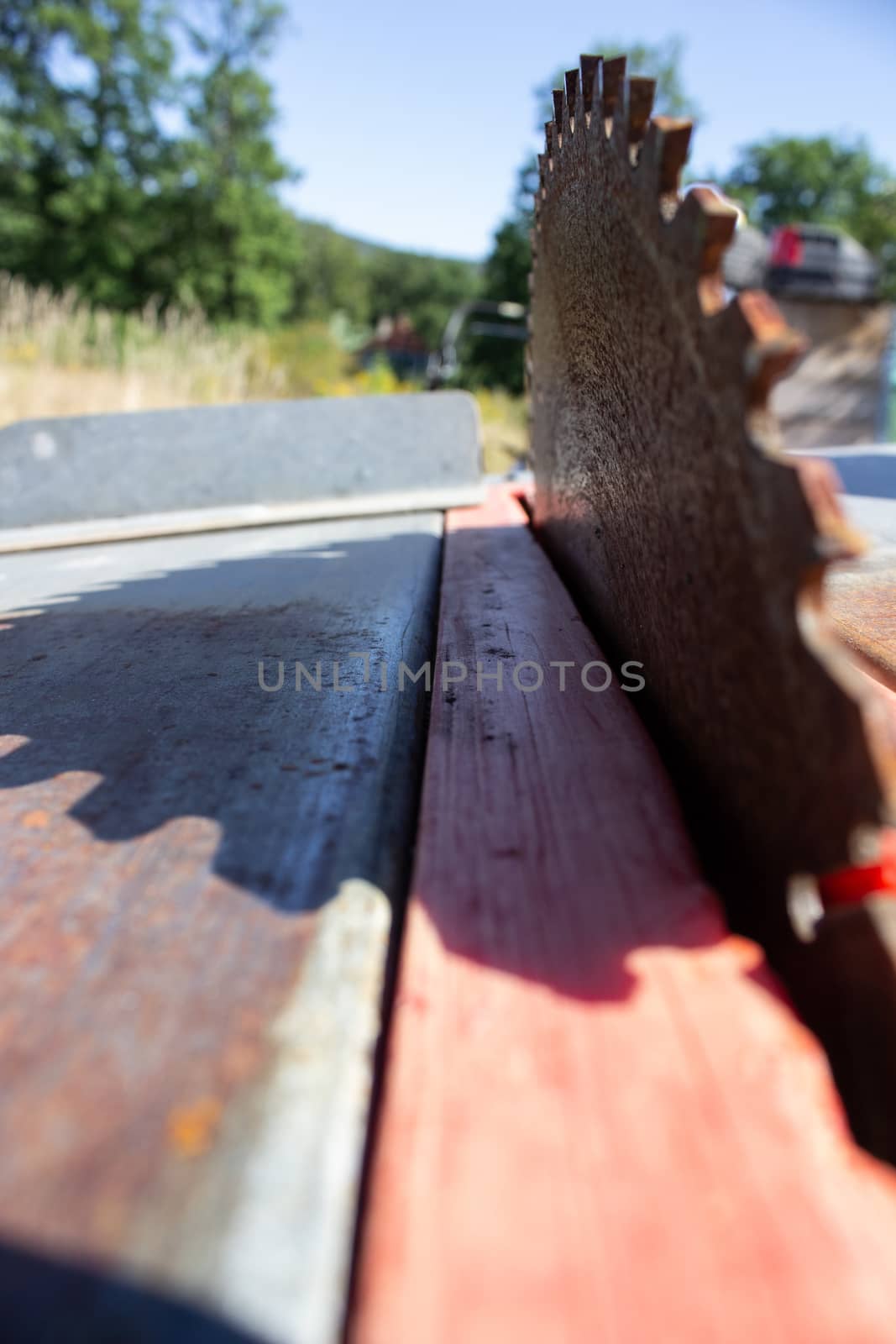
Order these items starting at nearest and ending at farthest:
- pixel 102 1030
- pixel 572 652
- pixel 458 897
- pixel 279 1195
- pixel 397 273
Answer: pixel 279 1195 < pixel 102 1030 < pixel 458 897 < pixel 572 652 < pixel 397 273

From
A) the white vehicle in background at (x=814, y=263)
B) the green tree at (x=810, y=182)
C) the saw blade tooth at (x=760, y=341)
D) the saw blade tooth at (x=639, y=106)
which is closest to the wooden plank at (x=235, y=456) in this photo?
the saw blade tooth at (x=639, y=106)

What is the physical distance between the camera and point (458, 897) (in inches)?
24.5

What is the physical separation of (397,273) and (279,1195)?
86883 millimetres

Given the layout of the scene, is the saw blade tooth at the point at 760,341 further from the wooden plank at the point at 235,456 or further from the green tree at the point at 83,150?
the green tree at the point at 83,150

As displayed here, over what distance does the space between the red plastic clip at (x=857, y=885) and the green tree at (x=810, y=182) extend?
4619cm

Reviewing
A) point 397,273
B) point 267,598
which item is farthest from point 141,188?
point 397,273

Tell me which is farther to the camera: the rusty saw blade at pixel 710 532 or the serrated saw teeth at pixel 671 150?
the serrated saw teeth at pixel 671 150

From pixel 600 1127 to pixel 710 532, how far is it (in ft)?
1.46

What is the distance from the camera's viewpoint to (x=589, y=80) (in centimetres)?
101

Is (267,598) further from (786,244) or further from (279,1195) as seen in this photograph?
(786,244)

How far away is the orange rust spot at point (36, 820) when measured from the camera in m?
0.79

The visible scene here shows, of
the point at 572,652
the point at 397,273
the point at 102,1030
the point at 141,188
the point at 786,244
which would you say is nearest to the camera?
the point at 102,1030

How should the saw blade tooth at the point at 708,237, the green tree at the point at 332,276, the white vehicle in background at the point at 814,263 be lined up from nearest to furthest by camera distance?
the saw blade tooth at the point at 708,237, the white vehicle in background at the point at 814,263, the green tree at the point at 332,276

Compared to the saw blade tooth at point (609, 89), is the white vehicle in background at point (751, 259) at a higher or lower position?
higher
